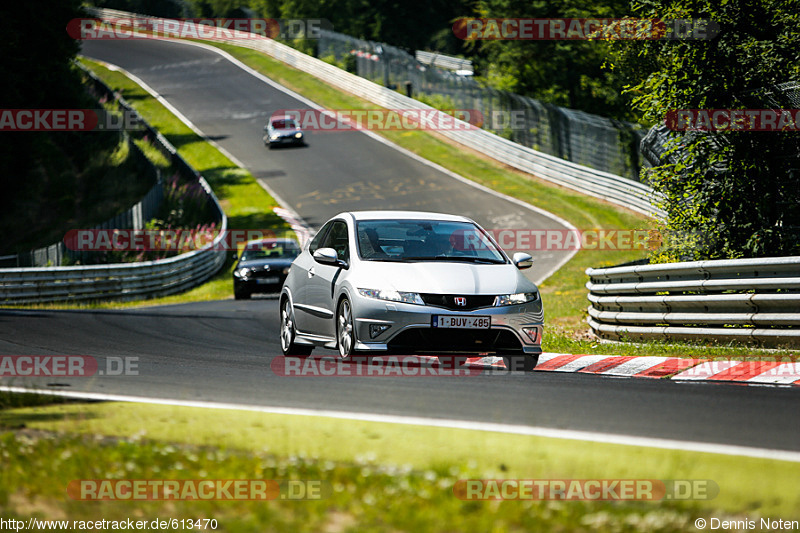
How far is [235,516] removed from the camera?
409 cm

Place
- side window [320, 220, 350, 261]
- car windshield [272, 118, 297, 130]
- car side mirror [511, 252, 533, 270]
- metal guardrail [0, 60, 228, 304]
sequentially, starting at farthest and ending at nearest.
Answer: car windshield [272, 118, 297, 130] → metal guardrail [0, 60, 228, 304] → side window [320, 220, 350, 261] → car side mirror [511, 252, 533, 270]

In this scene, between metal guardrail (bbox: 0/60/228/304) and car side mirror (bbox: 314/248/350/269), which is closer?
car side mirror (bbox: 314/248/350/269)

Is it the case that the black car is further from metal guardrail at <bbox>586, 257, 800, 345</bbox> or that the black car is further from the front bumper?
the front bumper

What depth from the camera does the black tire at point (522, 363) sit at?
10.1 metres

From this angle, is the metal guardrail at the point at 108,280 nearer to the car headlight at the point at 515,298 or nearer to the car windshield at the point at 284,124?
the car headlight at the point at 515,298

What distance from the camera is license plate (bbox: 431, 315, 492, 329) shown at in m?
9.17

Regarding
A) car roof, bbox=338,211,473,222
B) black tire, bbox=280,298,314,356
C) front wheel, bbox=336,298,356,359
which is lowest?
black tire, bbox=280,298,314,356

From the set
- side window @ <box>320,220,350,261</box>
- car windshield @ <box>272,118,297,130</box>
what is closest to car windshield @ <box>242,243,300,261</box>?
side window @ <box>320,220,350,261</box>

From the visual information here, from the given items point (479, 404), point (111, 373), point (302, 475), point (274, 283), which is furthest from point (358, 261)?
point (274, 283)

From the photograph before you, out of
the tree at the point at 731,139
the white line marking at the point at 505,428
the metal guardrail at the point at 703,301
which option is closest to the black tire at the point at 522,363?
the metal guardrail at the point at 703,301

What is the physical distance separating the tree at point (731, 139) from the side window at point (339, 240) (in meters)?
5.59

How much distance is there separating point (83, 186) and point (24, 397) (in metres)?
40.6

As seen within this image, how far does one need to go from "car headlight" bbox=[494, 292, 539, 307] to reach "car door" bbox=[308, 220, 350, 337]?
1.73 metres

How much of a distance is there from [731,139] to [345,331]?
23.4ft
